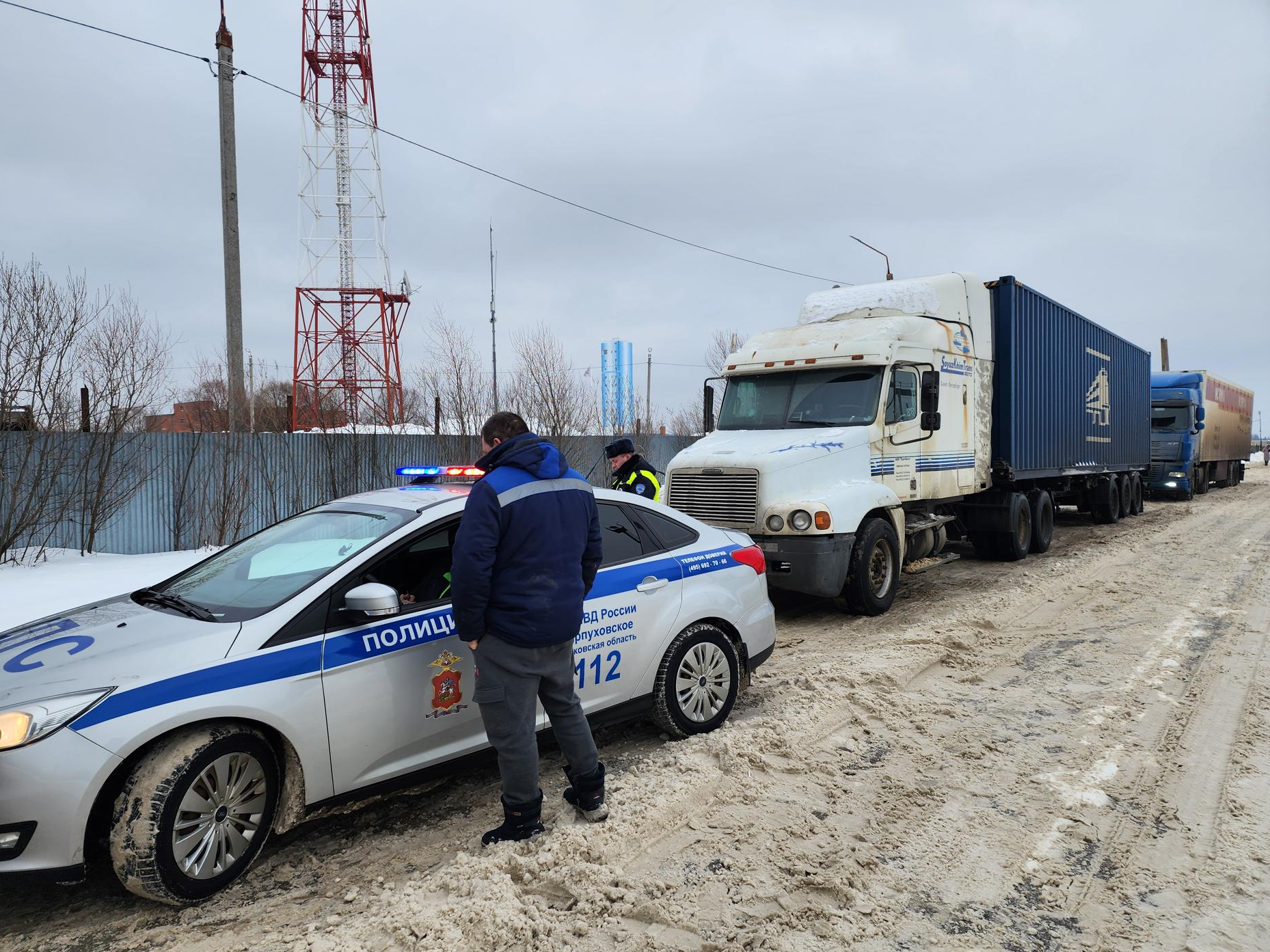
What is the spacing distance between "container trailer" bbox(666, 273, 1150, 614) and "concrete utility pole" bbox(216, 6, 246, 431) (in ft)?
22.2

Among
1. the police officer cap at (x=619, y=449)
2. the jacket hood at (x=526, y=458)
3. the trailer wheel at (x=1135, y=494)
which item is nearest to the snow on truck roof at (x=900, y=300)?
the police officer cap at (x=619, y=449)

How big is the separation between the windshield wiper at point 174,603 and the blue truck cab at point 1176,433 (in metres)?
25.0

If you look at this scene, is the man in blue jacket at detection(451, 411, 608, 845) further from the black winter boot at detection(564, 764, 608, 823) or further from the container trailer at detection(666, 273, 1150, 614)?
the container trailer at detection(666, 273, 1150, 614)

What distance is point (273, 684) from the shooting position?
3166 mm

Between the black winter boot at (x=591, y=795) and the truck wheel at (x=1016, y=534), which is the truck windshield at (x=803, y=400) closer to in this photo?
the truck wheel at (x=1016, y=534)

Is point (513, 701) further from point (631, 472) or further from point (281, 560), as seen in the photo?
point (631, 472)

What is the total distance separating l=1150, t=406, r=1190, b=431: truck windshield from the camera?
22828 millimetres

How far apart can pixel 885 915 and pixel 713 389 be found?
7.58 meters

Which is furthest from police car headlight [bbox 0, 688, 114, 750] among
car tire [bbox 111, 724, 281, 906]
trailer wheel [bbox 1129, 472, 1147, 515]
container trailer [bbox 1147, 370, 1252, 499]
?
container trailer [bbox 1147, 370, 1252, 499]

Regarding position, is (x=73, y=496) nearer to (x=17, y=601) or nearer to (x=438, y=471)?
(x=17, y=601)

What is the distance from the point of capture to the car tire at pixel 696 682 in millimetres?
4496

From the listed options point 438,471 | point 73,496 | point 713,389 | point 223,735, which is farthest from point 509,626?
point 73,496

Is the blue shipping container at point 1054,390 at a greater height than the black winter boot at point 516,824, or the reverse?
the blue shipping container at point 1054,390

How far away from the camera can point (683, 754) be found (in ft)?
14.4
